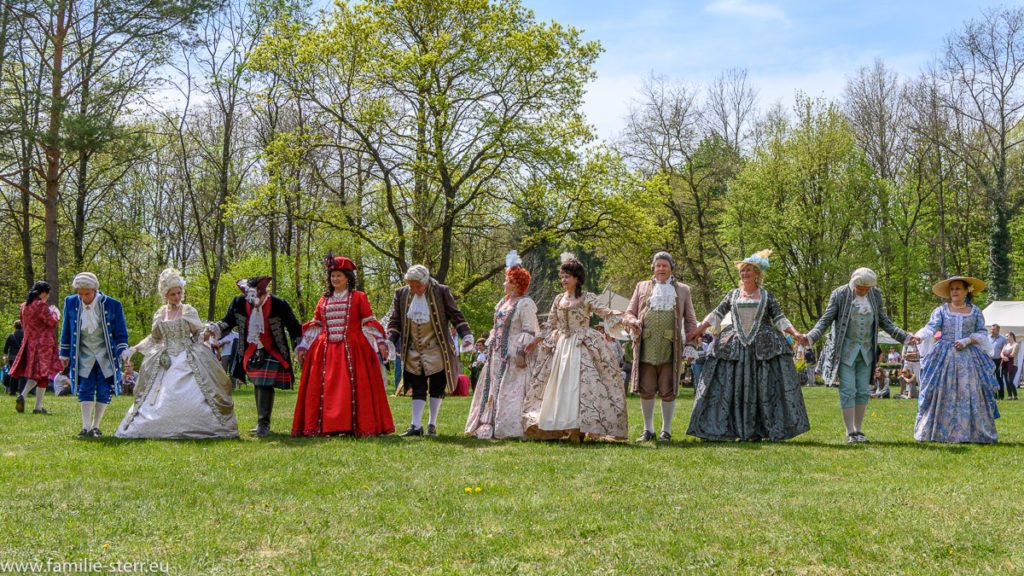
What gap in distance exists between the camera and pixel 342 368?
25.9 ft

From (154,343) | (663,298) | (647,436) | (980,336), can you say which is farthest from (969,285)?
(154,343)

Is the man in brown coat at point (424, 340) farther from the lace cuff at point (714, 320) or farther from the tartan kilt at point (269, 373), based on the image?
the lace cuff at point (714, 320)

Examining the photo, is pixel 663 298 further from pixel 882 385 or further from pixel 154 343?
pixel 882 385

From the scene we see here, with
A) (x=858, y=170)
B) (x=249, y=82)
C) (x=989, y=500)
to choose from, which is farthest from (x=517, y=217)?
(x=989, y=500)

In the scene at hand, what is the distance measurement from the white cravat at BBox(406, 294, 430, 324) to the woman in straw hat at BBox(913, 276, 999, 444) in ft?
16.1

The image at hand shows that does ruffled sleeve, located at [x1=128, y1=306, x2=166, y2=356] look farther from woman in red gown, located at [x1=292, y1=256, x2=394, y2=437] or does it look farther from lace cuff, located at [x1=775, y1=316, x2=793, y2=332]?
lace cuff, located at [x1=775, y1=316, x2=793, y2=332]

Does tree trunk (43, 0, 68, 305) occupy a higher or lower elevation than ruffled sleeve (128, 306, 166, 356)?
higher

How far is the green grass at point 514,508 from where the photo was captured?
3564 millimetres

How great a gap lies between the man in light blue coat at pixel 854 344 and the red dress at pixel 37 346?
31.5ft

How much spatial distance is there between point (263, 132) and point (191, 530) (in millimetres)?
22437

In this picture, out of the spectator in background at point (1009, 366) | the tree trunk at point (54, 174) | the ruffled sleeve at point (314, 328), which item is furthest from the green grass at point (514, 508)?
the spectator in background at point (1009, 366)

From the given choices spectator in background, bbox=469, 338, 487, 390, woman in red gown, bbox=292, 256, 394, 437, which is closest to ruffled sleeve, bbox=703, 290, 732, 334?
spectator in background, bbox=469, 338, 487, 390

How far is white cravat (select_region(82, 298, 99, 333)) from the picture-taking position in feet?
26.5

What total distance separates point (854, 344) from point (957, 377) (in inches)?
43.0
